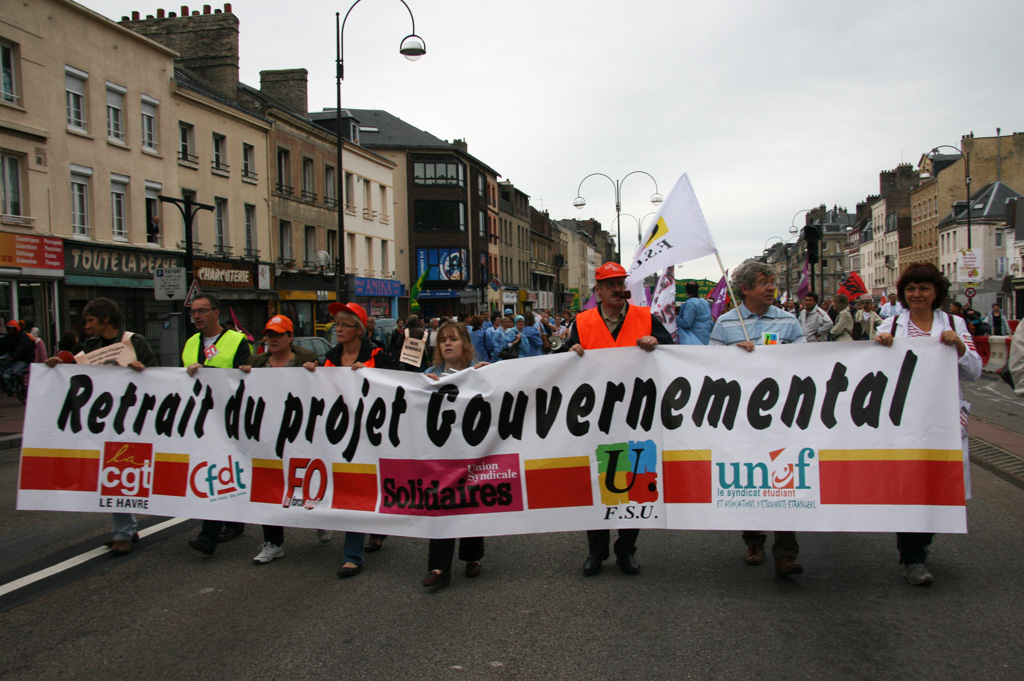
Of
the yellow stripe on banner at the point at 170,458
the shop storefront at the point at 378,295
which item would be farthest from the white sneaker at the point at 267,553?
the shop storefront at the point at 378,295

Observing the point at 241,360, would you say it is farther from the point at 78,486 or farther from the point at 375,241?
the point at 375,241


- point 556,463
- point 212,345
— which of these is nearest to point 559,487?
point 556,463

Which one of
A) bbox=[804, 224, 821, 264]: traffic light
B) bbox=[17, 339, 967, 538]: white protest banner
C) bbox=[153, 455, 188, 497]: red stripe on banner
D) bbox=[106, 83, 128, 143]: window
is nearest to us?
bbox=[17, 339, 967, 538]: white protest banner

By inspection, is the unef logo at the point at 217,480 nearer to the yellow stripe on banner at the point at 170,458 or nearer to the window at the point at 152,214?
the yellow stripe on banner at the point at 170,458

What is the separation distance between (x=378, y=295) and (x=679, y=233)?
42.0 m

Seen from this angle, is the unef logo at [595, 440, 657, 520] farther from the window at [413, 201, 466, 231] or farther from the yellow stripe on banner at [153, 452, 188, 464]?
the window at [413, 201, 466, 231]

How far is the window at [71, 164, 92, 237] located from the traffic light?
64.6ft

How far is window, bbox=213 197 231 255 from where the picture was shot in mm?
30698

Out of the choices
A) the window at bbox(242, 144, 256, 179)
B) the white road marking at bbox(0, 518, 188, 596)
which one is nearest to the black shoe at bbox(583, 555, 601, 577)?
the white road marking at bbox(0, 518, 188, 596)

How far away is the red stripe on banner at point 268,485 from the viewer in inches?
221

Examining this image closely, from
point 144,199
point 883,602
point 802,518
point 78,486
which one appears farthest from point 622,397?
point 144,199

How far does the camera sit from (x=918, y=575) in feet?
15.5

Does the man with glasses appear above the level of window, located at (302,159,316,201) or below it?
below

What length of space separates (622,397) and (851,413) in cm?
137
